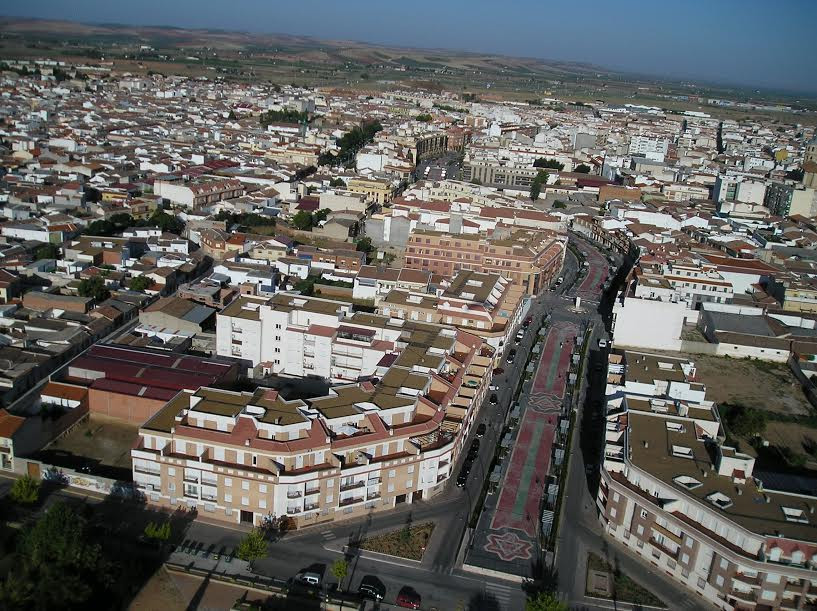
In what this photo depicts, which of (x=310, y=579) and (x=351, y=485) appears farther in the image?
(x=351, y=485)

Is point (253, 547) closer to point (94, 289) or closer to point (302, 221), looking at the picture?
point (94, 289)

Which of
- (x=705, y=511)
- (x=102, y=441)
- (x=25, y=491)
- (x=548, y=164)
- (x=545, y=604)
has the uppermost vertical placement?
(x=548, y=164)

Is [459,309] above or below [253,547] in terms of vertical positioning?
above

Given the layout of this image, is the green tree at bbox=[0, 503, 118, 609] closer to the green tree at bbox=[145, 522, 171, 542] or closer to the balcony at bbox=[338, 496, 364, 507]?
the green tree at bbox=[145, 522, 171, 542]

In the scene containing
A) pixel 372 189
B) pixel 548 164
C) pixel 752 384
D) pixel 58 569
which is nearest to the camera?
pixel 58 569

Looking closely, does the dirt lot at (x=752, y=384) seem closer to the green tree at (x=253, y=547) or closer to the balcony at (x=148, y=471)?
the green tree at (x=253, y=547)

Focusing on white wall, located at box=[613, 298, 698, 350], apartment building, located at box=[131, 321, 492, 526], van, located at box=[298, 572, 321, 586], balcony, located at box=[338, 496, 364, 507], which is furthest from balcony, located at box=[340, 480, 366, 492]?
white wall, located at box=[613, 298, 698, 350]

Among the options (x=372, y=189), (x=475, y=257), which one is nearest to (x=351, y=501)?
(x=475, y=257)

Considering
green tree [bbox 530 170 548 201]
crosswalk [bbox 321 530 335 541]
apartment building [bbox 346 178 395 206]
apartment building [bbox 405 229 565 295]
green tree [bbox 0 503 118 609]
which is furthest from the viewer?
green tree [bbox 530 170 548 201]
